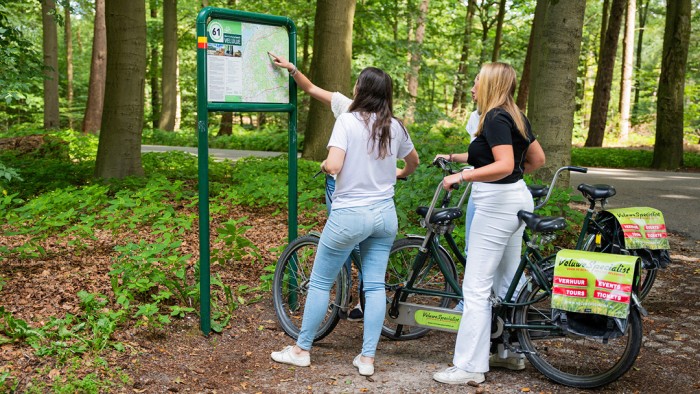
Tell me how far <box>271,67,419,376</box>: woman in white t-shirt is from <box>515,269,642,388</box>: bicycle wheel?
36.6 inches

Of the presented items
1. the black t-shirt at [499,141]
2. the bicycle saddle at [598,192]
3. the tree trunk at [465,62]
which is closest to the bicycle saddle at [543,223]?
the black t-shirt at [499,141]

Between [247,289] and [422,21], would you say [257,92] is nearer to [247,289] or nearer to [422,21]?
[247,289]

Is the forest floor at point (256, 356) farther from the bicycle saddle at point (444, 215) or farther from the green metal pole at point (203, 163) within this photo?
the bicycle saddle at point (444, 215)

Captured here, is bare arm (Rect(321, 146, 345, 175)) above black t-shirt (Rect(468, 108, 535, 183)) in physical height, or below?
below

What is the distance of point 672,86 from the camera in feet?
52.7

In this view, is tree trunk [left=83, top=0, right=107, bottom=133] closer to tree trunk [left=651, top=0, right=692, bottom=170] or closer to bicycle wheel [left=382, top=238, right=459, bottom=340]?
tree trunk [left=651, top=0, right=692, bottom=170]

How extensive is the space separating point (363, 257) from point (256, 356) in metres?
1.07

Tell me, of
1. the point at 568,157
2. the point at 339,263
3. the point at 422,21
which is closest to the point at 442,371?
the point at 339,263

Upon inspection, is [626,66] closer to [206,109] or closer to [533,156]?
[533,156]

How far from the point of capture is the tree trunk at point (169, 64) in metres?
23.5

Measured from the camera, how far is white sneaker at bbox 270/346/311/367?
4.27 meters

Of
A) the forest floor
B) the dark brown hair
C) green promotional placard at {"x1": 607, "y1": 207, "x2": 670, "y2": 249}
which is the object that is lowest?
the forest floor

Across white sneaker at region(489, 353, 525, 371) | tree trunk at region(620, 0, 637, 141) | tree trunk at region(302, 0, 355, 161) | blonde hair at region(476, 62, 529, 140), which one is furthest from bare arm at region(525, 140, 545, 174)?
tree trunk at region(620, 0, 637, 141)

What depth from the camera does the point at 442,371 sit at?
4047mm
